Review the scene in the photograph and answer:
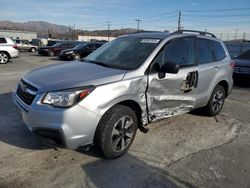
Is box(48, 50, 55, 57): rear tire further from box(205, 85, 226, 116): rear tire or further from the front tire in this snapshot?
the front tire

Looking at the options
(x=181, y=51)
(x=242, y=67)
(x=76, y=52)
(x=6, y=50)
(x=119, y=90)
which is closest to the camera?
(x=119, y=90)

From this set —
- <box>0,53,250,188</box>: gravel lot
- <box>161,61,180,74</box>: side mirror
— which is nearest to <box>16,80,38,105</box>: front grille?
<box>0,53,250,188</box>: gravel lot

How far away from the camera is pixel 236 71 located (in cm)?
1025

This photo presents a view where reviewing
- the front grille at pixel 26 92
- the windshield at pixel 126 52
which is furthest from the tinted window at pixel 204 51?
the front grille at pixel 26 92

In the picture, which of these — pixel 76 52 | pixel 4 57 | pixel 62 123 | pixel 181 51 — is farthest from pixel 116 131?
pixel 76 52

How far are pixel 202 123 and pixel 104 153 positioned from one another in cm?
261

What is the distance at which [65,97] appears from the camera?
10.7 ft

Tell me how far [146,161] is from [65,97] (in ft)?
4.77

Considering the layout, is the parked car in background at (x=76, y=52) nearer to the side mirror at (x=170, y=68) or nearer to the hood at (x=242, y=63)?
the hood at (x=242, y=63)

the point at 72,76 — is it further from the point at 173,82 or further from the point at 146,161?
the point at 173,82

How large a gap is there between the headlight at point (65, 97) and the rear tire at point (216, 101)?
3250 millimetres

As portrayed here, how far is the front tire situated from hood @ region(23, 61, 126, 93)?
0.44m

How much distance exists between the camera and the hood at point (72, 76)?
11.2 ft

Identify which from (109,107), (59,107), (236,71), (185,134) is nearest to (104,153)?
(109,107)
